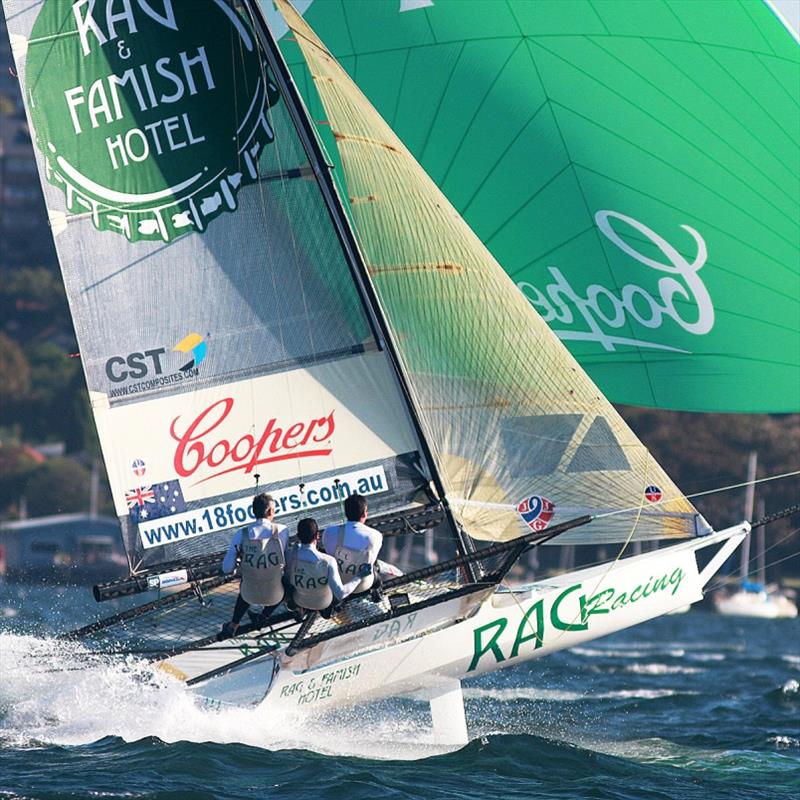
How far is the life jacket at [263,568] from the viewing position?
9.00 metres

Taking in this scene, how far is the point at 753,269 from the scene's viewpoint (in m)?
10.8

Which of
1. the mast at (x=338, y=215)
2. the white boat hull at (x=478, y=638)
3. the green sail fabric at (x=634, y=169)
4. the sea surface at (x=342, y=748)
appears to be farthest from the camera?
the green sail fabric at (x=634, y=169)

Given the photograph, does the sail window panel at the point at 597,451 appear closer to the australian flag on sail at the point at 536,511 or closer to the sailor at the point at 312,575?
the australian flag on sail at the point at 536,511

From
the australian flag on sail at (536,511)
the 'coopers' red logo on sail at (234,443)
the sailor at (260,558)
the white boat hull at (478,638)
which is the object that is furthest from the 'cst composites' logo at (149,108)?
the white boat hull at (478,638)

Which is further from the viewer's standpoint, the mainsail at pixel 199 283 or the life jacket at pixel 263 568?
the mainsail at pixel 199 283

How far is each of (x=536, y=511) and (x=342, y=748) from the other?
184 cm

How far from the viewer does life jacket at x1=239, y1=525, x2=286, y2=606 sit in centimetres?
900

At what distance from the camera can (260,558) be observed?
900cm

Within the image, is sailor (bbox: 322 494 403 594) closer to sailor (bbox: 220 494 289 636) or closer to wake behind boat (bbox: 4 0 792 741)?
sailor (bbox: 220 494 289 636)

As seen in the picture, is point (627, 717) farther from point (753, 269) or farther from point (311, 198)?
point (311, 198)

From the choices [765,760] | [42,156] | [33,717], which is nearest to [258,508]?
[33,717]

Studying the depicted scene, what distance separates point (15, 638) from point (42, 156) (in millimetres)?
3033

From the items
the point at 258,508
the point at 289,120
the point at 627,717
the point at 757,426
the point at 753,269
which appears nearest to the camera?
the point at 258,508

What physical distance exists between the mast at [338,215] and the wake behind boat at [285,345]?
0.05 feet
